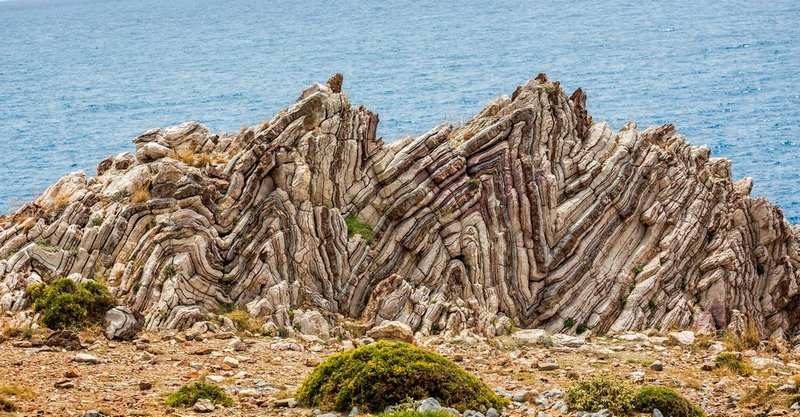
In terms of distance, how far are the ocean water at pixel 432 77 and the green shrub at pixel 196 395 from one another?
4346cm

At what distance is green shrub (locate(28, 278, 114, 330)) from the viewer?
1325 inches

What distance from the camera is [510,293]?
4306 centimetres

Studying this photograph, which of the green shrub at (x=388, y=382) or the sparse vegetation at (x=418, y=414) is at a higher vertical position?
the green shrub at (x=388, y=382)

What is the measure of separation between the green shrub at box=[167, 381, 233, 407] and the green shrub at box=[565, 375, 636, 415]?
8.92 meters

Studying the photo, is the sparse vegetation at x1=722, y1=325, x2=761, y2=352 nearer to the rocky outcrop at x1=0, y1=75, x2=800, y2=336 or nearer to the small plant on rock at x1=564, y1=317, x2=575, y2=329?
the rocky outcrop at x1=0, y1=75, x2=800, y2=336

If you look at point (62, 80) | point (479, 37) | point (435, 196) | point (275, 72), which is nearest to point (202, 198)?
point (435, 196)

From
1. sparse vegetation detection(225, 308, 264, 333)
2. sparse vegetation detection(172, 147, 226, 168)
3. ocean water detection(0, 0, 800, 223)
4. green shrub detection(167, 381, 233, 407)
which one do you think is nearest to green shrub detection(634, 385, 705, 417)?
green shrub detection(167, 381, 233, 407)

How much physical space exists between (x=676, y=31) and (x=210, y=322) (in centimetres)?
13952

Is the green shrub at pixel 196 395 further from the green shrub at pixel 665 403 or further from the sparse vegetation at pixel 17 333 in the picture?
the green shrub at pixel 665 403

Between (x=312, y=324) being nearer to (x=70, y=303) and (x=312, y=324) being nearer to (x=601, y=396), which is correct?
(x=70, y=303)

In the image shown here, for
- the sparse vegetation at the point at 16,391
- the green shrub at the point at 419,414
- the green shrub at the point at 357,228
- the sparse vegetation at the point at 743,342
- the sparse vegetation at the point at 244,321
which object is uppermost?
the green shrub at the point at 357,228

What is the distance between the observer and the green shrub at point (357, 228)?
136 feet

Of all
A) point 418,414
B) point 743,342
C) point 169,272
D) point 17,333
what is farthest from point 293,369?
point 743,342

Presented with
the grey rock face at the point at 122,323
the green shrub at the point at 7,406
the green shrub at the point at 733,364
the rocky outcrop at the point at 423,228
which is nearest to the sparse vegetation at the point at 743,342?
the green shrub at the point at 733,364
